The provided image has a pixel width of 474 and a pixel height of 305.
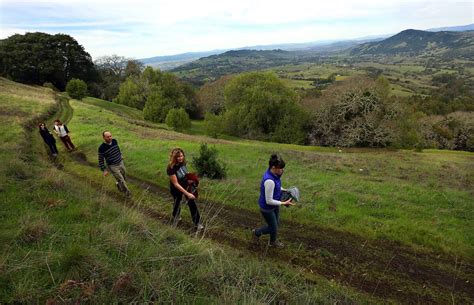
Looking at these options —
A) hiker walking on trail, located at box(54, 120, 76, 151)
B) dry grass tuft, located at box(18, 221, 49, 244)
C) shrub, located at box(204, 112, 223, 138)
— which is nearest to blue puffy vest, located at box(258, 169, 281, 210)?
dry grass tuft, located at box(18, 221, 49, 244)

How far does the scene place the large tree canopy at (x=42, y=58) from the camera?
181ft

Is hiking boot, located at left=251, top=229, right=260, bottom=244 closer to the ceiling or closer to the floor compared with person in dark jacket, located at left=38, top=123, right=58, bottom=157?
closer to the floor

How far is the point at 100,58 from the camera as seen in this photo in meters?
91.2

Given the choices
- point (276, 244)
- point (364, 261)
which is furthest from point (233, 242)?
point (364, 261)

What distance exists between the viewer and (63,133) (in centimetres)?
1723

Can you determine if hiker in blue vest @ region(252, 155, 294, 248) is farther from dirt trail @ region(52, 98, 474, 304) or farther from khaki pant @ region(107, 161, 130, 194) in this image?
khaki pant @ region(107, 161, 130, 194)

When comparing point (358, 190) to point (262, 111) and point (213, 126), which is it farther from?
point (213, 126)

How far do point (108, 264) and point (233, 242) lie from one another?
4.09 meters

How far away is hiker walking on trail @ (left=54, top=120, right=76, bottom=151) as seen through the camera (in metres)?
17.1

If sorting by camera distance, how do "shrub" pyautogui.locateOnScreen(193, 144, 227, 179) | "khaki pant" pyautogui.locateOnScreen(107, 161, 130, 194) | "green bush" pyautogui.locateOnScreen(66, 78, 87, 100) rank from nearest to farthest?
"khaki pant" pyautogui.locateOnScreen(107, 161, 130, 194) < "shrub" pyautogui.locateOnScreen(193, 144, 227, 179) < "green bush" pyautogui.locateOnScreen(66, 78, 87, 100)

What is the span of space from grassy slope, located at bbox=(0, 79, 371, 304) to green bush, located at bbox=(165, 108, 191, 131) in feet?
137

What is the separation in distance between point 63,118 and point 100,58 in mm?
72418

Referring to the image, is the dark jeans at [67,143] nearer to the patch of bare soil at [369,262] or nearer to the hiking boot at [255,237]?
the patch of bare soil at [369,262]

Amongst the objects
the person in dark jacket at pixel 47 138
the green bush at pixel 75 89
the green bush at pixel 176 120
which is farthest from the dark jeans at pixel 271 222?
the green bush at pixel 75 89
